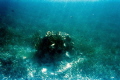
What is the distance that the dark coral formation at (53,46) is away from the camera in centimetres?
1347

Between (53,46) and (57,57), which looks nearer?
(57,57)

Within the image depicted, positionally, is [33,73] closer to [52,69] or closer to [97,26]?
[52,69]

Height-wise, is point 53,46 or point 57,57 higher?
point 53,46

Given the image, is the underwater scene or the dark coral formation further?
the dark coral formation

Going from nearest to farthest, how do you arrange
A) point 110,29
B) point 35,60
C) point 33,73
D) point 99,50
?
point 33,73 < point 35,60 < point 99,50 < point 110,29

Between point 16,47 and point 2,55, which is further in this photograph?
point 16,47

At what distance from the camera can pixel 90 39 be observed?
1861cm

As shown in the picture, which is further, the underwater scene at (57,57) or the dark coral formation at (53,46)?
the dark coral formation at (53,46)

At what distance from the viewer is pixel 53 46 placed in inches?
536

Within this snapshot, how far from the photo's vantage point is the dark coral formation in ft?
44.2

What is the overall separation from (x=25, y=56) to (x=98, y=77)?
24.2ft

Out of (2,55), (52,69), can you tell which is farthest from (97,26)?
(2,55)

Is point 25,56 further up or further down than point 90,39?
further down

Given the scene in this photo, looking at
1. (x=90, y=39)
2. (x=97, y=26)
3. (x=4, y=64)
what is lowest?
(x=4, y=64)
